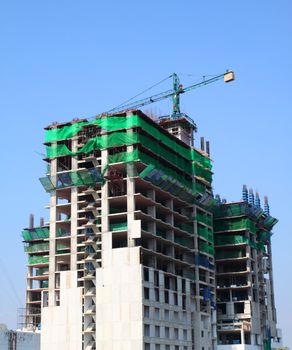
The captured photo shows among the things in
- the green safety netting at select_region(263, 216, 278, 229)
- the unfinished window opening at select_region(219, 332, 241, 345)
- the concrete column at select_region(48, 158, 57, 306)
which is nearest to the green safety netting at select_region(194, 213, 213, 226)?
the green safety netting at select_region(263, 216, 278, 229)

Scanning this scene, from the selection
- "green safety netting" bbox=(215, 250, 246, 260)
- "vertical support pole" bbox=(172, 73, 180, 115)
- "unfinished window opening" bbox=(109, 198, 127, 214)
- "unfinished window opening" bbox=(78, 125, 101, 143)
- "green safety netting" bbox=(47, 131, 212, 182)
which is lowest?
"green safety netting" bbox=(215, 250, 246, 260)

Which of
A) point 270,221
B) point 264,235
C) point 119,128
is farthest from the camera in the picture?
point 270,221

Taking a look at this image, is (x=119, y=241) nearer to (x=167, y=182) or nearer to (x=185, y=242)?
(x=167, y=182)

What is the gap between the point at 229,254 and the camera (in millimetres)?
147750

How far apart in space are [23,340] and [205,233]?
143 ft

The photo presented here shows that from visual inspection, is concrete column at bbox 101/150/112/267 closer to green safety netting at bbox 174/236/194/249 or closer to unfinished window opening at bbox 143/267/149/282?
unfinished window opening at bbox 143/267/149/282

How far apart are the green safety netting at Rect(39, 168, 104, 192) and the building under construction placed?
0.19 metres

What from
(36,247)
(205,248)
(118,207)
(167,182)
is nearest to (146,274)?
(118,207)

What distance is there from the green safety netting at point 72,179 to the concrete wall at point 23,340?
2631 centimetres

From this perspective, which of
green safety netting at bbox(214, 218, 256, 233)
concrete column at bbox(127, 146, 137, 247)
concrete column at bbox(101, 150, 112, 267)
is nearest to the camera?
concrete column at bbox(127, 146, 137, 247)

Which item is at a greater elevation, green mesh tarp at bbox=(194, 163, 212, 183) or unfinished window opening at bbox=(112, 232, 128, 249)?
green mesh tarp at bbox=(194, 163, 212, 183)

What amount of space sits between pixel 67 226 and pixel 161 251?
58.8ft

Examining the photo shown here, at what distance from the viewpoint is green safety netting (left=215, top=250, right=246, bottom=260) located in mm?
146750

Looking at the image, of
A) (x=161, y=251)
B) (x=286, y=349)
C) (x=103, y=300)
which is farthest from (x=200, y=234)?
(x=286, y=349)
